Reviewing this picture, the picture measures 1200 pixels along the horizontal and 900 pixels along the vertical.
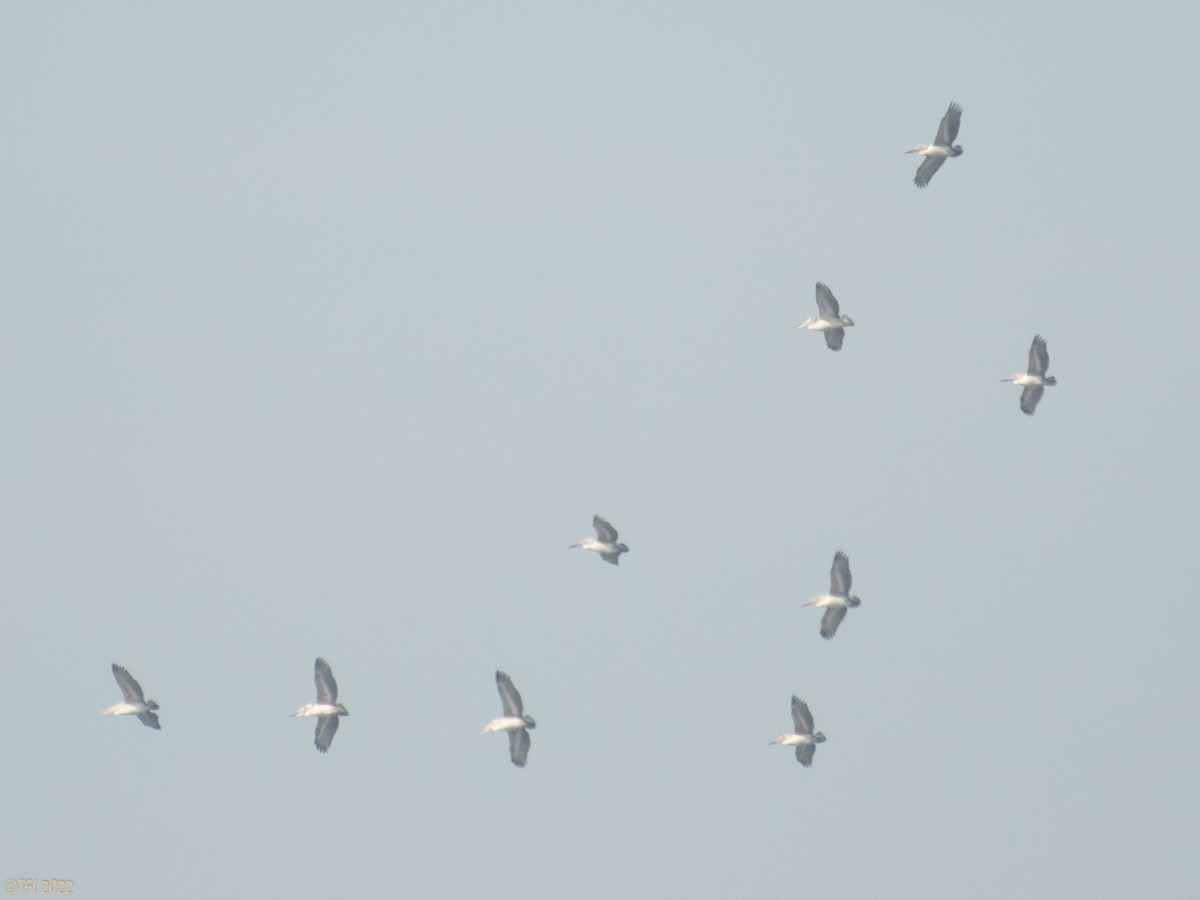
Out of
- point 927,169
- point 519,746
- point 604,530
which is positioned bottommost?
point 519,746

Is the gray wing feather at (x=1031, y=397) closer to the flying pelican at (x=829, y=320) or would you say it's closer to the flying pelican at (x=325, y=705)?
the flying pelican at (x=829, y=320)

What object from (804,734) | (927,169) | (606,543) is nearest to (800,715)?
(804,734)

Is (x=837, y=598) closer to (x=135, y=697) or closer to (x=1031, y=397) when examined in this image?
(x=1031, y=397)

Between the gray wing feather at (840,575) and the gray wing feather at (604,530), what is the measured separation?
5.15 m

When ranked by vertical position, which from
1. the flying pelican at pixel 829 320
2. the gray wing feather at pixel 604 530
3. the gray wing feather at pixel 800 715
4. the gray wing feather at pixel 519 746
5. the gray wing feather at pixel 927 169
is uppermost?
the gray wing feather at pixel 927 169

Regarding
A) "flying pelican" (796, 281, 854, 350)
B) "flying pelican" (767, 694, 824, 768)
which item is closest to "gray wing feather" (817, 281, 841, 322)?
"flying pelican" (796, 281, 854, 350)

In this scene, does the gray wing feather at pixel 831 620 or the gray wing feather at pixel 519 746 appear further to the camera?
the gray wing feather at pixel 831 620

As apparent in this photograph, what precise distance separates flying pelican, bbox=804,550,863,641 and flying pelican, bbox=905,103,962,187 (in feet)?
29.5

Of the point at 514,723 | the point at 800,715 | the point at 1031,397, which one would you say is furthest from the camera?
the point at 1031,397

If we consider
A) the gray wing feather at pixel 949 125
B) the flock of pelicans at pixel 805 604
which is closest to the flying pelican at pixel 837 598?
the flock of pelicans at pixel 805 604

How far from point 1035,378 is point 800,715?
9913 millimetres

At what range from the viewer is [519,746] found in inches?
1935

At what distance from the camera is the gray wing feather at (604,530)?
5122cm

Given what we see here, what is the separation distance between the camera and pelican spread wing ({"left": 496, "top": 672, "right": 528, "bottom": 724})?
4909cm
